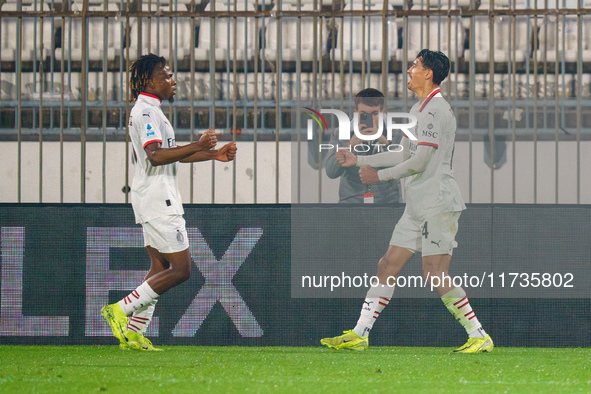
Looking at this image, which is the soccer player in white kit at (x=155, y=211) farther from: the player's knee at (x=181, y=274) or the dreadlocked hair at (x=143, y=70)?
the dreadlocked hair at (x=143, y=70)

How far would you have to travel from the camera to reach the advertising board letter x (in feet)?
16.4

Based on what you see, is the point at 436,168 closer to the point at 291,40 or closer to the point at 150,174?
the point at 150,174

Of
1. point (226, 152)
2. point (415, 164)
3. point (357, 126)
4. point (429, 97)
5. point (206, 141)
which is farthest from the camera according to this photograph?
point (357, 126)

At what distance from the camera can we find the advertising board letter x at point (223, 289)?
5.01 metres

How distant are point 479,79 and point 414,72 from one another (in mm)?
3744

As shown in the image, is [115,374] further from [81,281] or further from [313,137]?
[313,137]

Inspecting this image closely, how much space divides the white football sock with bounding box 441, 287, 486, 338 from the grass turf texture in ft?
0.52

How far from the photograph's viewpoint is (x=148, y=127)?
14.8ft

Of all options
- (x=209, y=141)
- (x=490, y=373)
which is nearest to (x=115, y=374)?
(x=209, y=141)

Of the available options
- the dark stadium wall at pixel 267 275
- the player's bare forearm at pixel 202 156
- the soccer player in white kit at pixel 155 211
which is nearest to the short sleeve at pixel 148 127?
the soccer player in white kit at pixel 155 211

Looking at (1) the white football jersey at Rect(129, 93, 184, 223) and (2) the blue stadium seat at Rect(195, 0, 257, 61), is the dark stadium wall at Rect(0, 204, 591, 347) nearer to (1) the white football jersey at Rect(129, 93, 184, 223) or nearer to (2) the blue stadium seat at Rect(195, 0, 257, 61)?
(1) the white football jersey at Rect(129, 93, 184, 223)

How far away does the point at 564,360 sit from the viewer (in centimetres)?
436

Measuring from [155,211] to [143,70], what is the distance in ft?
2.55

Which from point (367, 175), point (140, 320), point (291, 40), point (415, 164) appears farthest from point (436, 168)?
point (291, 40)
